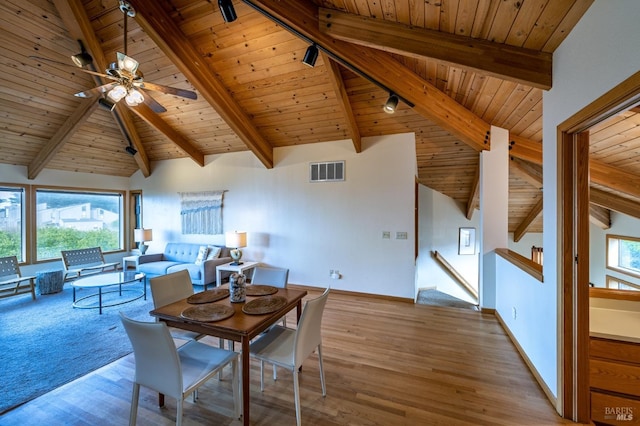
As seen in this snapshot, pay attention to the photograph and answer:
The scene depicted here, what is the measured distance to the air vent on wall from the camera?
14.8ft

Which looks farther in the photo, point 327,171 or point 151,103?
point 327,171

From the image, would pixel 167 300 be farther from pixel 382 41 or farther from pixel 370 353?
pixel 382 41

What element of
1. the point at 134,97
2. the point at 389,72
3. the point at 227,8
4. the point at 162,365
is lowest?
the point at 162,365

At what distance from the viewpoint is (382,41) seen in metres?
2.26

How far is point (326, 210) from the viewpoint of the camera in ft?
15.2

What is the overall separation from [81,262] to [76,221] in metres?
1.21

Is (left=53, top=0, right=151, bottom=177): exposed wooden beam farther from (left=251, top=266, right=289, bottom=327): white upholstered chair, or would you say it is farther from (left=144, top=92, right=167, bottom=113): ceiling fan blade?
(left=251, top=266, right=289, bottom=327): white upholstered chair

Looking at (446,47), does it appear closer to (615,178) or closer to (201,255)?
(615,178)

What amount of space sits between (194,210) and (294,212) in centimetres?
255

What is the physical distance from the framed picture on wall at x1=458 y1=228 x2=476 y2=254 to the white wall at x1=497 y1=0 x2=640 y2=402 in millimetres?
3468

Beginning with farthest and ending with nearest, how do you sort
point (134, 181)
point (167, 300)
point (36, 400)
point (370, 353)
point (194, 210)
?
1. point (134, 181)
2. point (194, 210)
3. point (370, 353)
4. point (167, 300)
5. point (36, 400)

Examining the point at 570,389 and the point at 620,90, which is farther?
the point at 570,389

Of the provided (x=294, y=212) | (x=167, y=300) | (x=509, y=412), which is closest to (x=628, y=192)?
(x=509, y=412)

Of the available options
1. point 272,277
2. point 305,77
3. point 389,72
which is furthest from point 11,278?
point 389,72
